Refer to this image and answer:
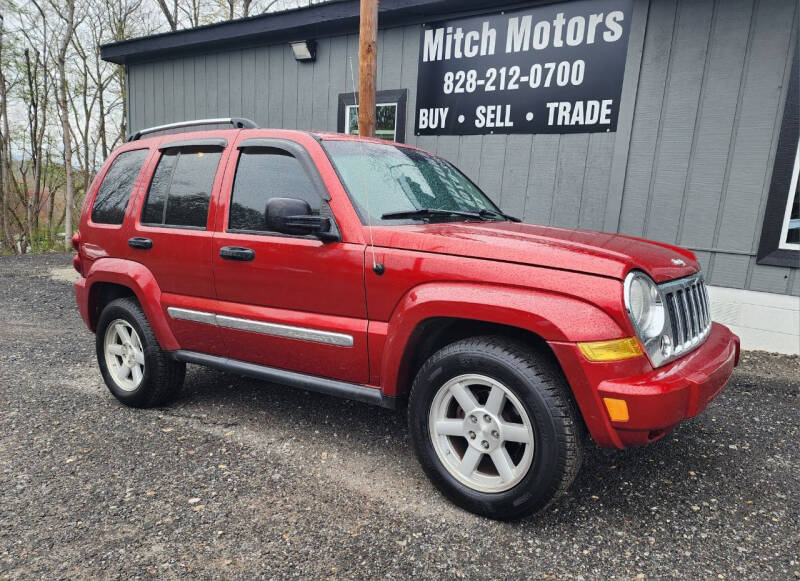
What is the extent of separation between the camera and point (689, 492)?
2.88m

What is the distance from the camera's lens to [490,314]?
95.7 inches

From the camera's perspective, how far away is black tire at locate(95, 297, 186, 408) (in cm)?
369

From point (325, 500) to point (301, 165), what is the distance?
5.95 ft

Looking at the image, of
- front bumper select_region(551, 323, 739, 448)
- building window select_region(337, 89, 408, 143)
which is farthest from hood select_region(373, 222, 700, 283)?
building window select_region(337, 89, 408, 143)

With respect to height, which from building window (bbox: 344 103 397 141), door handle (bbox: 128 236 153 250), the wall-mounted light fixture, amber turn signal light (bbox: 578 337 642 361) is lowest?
amber turn signal light (bbox: 578 337 642 361)

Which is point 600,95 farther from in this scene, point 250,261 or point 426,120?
point 250,261

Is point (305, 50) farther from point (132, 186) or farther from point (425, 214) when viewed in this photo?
point (425, 214)

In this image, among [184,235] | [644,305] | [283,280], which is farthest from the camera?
[184,235]

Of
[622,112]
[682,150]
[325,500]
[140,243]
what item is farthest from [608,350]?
[622,112]

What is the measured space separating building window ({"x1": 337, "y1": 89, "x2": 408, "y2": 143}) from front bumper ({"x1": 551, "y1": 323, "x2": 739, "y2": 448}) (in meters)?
6.02

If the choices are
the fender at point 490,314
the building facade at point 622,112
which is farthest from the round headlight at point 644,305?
the building facade at point 622,112

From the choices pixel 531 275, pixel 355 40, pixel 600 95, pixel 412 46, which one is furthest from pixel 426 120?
pixel 531 275

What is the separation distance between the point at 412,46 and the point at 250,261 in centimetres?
549

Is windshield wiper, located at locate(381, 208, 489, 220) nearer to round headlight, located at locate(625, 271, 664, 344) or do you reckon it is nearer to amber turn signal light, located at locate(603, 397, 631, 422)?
round headlight, located at locate(625, 271, 664, 344)
